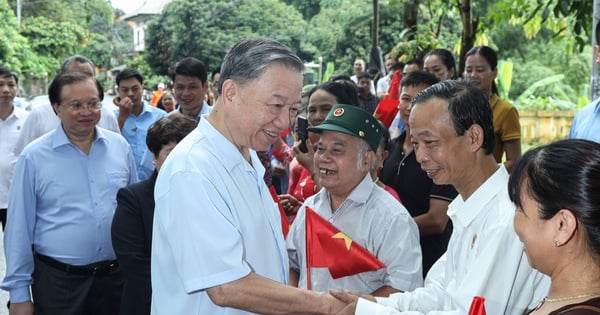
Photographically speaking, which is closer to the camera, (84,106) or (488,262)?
(488,262)

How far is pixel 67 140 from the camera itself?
4.24 metres

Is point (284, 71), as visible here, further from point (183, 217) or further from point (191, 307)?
point (191, 307)

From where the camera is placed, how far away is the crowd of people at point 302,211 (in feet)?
6.71

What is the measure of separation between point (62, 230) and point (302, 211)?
1.51 m

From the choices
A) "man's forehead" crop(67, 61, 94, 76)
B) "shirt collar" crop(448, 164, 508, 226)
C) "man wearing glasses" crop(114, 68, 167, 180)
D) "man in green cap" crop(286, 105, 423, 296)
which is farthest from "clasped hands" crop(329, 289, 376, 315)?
"man's forehead" crop(67, 61, 94, 76)

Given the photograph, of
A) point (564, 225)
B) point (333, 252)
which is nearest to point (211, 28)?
point (333, 252)

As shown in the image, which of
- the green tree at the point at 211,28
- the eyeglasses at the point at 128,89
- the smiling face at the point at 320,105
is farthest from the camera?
the green tree at the point at 211,28

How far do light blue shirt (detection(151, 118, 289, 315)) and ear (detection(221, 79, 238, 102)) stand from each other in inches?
4.7

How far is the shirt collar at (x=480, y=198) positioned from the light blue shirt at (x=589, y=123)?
1984mm

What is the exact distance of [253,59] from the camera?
8.02ft

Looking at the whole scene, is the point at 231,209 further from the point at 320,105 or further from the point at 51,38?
the point at 51,38

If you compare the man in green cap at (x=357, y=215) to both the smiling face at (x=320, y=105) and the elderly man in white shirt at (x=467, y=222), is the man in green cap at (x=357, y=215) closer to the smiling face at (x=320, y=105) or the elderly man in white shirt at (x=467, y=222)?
the elderly man in white shirt at (x=467, y=222)

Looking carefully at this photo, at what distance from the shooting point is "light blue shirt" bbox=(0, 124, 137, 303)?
13.2 feet

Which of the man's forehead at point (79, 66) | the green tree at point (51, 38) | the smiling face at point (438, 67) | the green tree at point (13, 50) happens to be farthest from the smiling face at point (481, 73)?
the green tree at point (51, 38)
